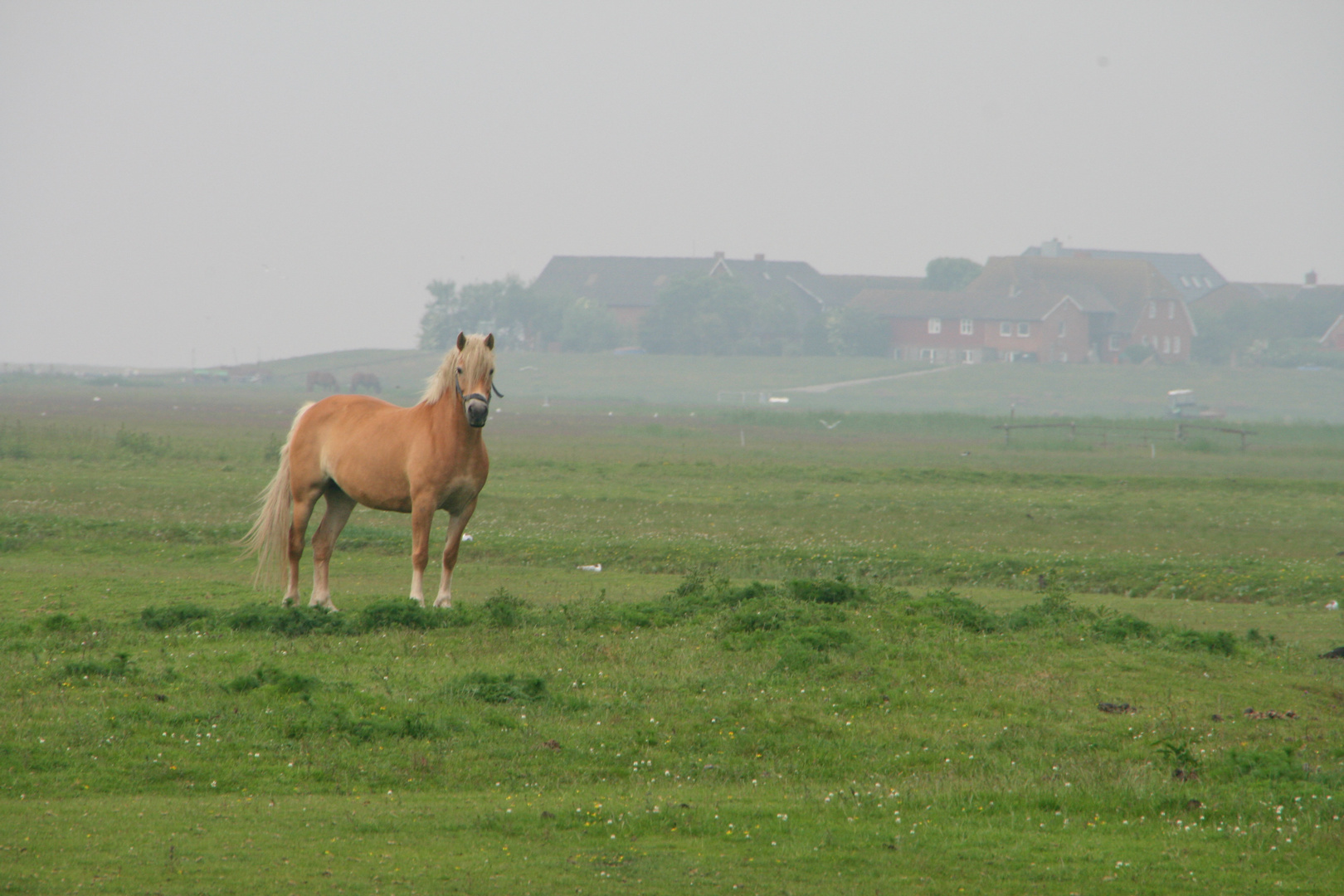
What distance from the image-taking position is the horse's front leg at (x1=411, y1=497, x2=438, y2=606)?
15.4 metres

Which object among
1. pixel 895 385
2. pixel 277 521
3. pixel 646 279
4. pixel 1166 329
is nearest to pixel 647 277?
pixel 646 279

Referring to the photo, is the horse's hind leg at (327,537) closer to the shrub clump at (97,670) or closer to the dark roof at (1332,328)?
the shrub clump at (97,670)

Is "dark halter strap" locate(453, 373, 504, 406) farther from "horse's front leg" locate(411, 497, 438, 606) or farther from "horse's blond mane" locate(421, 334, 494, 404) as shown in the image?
"horse's front leg" locate(411, 497, 438, 606)

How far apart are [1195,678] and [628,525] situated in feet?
52.5

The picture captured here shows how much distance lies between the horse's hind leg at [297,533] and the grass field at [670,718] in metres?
0.64

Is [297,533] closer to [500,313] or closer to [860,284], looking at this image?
[500,313]

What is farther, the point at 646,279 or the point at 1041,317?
the point at 646,279

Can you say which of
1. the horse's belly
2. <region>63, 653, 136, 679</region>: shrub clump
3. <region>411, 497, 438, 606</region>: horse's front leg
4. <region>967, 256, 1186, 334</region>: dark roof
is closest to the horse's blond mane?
the horse's belly

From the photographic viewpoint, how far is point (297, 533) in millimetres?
16531

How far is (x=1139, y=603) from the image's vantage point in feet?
64.4

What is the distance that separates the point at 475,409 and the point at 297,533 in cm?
364

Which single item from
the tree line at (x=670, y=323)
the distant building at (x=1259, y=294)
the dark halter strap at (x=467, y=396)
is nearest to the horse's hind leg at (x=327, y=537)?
the dark halter strap at (x=467, y=396)

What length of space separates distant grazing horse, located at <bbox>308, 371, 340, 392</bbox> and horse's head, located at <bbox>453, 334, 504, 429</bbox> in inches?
4244

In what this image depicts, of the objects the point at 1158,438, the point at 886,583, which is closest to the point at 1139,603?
the point at 886,583
